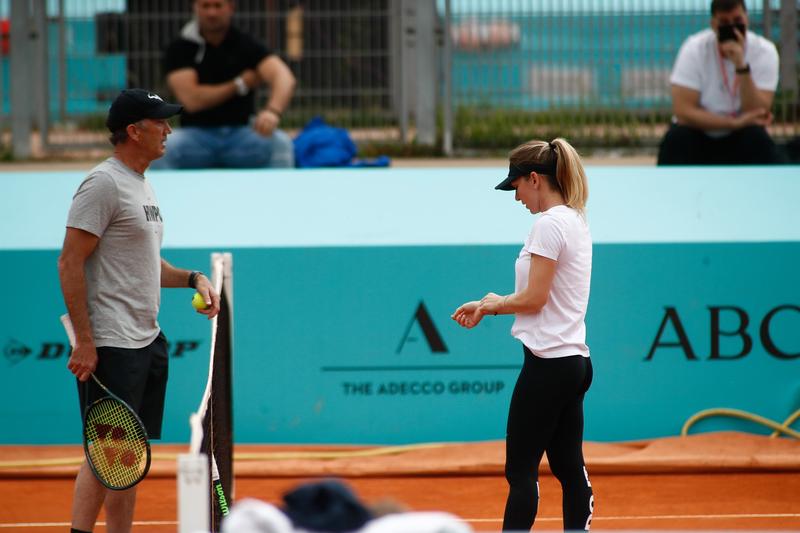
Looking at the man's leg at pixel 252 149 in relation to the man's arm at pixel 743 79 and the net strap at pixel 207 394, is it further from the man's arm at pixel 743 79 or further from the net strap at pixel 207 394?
the net strap at pixel 207 394

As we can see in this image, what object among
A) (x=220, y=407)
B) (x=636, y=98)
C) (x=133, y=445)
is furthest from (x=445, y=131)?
(x=133, y=445)

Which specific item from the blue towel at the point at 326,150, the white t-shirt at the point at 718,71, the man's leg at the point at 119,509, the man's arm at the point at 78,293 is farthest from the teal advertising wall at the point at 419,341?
the blue towel at the point at 326,150

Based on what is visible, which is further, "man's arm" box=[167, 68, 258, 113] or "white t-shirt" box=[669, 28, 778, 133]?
"man's arm" box=[167, 68, 258, 113]

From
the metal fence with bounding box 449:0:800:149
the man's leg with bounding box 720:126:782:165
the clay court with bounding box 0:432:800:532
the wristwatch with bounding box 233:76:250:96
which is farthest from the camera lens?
the metal fence with bounding box 449:0:800:149

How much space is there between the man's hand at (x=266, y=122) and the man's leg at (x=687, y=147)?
2.74m

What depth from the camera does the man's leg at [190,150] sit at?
8703 millimetres

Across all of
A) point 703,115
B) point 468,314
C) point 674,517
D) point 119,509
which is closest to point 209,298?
point 119,509

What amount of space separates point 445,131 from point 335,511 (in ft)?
27.2

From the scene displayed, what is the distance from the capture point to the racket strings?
4062 mm

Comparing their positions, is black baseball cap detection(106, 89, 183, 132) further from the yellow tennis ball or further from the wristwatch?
the wristwatch

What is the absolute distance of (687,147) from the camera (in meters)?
8.33

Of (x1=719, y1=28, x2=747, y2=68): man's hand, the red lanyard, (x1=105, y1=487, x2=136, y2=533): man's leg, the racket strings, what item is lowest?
(x1=105, y1=487, x2=136, y2=533): man's leg

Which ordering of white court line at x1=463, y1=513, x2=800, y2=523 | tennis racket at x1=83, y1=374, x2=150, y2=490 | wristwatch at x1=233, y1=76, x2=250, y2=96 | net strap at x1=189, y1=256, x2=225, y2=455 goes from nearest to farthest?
1. net strap at x1=189, y1=256, x2=225, y2=455
2. tennis racket at x1=83, y1=374, x2=150, y2=490
3. white court line at x1=463, y1=513, x2=800, y2=523
4. wristwatch at x1=233, y1=76, x2=250, y2=96

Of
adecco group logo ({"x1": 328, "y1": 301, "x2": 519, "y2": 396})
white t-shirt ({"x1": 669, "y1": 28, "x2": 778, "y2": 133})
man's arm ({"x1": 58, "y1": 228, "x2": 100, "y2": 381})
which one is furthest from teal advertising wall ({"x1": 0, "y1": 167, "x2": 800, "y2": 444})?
man's arm ({"x1": 58, "y1": 228, "x2": 100, "y2": 381})
